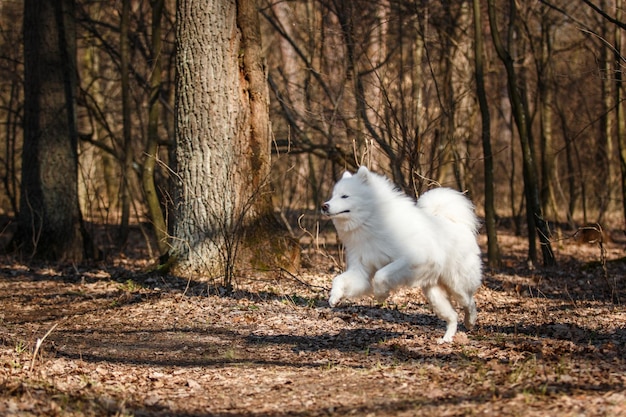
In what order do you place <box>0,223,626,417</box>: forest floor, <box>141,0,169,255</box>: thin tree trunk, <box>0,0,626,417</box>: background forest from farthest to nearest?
<box>141,0,169,255</box>: thin tree trunk → <box>0,0,626,417</box>: background forest → <box>0,223,626,417</box>: forest floor

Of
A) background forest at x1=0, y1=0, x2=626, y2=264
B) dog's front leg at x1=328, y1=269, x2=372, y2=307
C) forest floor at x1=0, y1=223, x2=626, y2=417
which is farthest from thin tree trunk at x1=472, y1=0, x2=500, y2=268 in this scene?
dog's front leg at x1=328, y1=269, x2=372, y2=307

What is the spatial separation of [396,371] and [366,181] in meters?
1.79

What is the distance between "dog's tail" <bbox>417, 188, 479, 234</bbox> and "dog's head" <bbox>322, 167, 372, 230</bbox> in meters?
0.79

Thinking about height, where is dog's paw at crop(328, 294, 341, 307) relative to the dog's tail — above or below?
below

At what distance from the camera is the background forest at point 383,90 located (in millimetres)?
12961

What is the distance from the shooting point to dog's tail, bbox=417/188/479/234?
24.5 feet

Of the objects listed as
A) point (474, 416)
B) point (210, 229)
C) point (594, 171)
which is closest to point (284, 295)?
point (210, 229)

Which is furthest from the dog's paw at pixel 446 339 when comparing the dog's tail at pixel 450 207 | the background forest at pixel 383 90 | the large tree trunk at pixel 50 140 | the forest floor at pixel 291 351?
the large tree trunk at pixel 50 140

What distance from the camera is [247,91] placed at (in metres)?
11.2

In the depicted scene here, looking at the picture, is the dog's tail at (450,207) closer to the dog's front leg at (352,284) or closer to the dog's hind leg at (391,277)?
the dog's hind leg at (391,277)

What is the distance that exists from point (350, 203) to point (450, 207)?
116 cm

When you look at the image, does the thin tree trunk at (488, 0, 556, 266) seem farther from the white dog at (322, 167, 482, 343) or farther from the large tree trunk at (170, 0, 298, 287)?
the white dog at (322, 167, 482, 343)

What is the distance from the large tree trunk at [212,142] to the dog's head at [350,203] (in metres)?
3.81

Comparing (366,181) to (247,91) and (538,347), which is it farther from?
(247,91)
